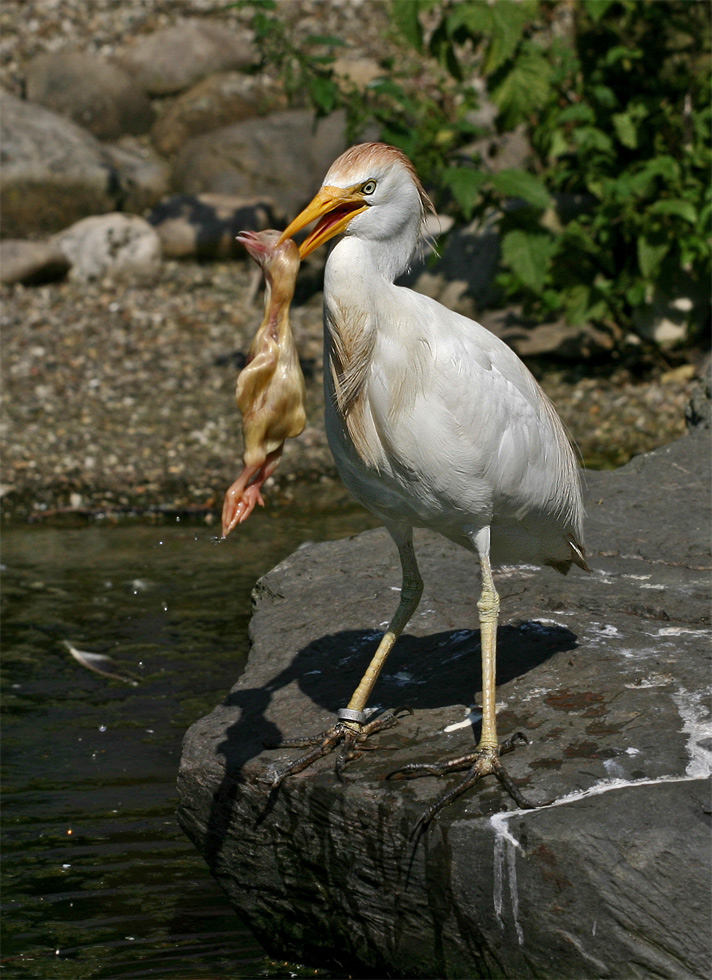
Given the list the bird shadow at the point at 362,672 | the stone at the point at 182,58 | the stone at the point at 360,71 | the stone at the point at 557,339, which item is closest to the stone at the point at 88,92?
the stone at the point at 182,58

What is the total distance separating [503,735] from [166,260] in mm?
9087

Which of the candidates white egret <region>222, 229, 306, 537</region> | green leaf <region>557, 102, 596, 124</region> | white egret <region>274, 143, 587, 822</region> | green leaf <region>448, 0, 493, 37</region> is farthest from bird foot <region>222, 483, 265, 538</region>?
green leaf <region>557, 102, 596, 124</region>

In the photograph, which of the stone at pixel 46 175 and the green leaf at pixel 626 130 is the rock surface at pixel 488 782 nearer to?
the green leaf at pixel 626 130

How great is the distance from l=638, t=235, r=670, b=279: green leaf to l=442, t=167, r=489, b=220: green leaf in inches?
49.2

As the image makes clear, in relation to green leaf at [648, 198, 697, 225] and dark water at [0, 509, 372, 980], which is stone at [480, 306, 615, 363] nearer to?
green leaf at [648, 198, 697, 225]

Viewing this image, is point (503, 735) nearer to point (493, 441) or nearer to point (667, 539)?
point (493, 441)

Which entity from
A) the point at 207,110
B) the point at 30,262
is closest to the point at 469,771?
the point at 30,262

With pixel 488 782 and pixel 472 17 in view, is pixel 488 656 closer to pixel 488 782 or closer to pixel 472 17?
pixel 488 782

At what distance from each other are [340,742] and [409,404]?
3.58 ft

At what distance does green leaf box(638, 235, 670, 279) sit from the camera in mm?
8602

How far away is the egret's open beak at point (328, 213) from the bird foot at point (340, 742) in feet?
4.76

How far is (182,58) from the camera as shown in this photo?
14.6m

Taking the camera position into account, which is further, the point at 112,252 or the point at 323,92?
the point at 112,252

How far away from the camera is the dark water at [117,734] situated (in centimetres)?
397
